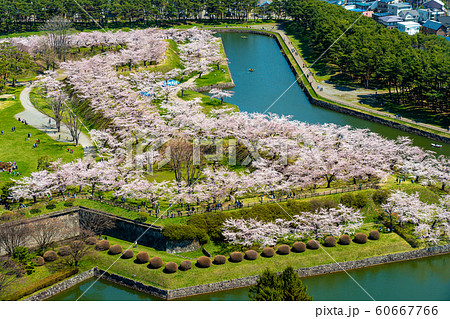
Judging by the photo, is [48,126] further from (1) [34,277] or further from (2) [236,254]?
(2) [236,254]

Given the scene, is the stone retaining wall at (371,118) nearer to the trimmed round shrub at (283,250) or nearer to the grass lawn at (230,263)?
the grass lawn at (230,263)

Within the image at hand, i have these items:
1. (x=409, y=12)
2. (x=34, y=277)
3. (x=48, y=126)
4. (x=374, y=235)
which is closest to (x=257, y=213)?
(x=374, y=235)

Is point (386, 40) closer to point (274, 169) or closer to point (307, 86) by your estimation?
point (307, 86)

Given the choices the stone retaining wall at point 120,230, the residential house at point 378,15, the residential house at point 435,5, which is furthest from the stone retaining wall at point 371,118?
the residential house at point 435,5

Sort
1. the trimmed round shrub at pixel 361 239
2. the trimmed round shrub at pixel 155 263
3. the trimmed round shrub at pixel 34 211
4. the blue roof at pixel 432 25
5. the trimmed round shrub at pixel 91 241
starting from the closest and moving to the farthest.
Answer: the trimmed round shrub at pixel 155 263 → the trimmed round shrub at pixel 361 239 → the trimmed round shrub at pixel 91 241 → the trimmed round shrub at pixel 34 211 → the blue roof at pixel 432 25

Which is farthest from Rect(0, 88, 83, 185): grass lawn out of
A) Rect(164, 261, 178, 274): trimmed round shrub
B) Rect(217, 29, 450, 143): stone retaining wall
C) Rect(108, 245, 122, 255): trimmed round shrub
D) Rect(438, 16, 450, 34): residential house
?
Rect(438, 16, 450, 34): residential house

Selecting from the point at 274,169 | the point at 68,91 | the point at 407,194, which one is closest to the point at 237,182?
the point at 274,169
